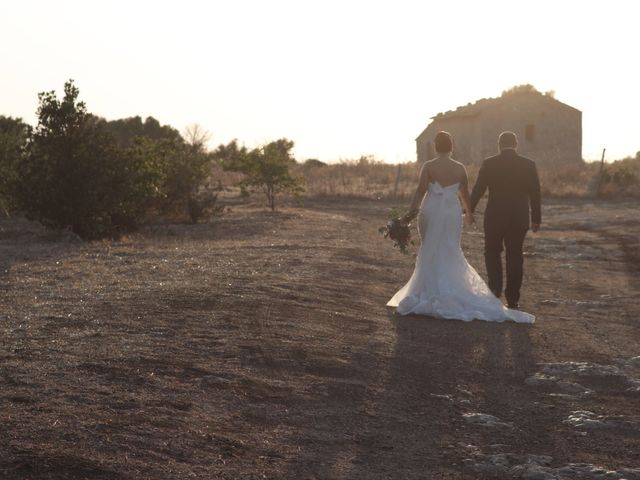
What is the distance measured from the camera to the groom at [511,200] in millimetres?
13133

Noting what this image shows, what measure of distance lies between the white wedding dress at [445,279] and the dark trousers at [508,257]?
51 cm

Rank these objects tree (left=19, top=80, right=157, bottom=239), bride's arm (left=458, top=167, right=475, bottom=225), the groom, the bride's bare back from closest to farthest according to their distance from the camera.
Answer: the bride's bare back < bride's arm (left=458, top=167, right=475, bottom=225) < the groom < tree (left=19, top=80, right=157, bottom=239)

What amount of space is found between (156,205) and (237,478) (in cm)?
2421

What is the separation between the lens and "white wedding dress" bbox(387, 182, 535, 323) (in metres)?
12.2

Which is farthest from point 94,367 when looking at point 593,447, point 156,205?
point 156,205

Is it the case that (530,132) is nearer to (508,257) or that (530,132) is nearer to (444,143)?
(508,257)

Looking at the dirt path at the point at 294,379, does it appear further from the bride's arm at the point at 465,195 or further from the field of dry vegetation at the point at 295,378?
the bride's arm at the point at 465,195

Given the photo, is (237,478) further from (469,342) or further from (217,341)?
(469,342)

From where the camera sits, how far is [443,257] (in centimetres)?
1278

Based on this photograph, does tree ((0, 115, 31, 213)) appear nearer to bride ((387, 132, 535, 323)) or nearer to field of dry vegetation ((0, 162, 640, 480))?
field of dry vegetation ((0, 162, 640, 480))

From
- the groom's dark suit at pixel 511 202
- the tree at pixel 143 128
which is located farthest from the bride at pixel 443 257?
the tree at pixel 143 128

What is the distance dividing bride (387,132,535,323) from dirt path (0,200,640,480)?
416 millimetres

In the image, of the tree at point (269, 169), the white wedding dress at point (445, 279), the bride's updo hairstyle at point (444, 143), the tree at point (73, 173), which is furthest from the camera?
the tree at point (269, 169)

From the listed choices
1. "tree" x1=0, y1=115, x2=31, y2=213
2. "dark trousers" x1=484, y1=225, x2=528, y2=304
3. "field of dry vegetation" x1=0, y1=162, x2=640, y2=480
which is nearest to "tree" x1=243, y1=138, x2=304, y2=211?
"tree" x1=0, y1=115, x2=31, y2=213
